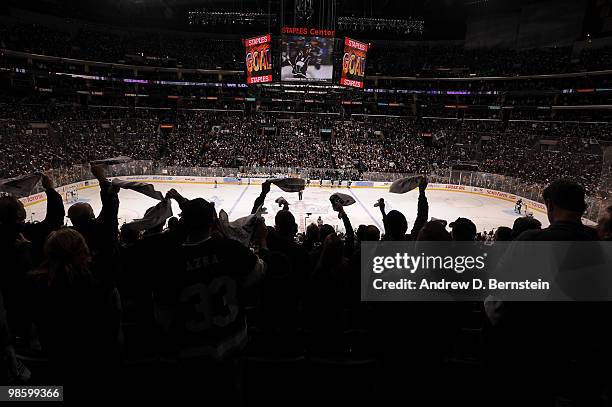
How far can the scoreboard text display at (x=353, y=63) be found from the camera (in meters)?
32.6

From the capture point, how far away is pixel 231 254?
303 centimetres

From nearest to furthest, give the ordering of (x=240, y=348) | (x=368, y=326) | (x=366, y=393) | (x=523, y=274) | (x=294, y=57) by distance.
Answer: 1. (x=523, y=274)
2. (x=240, y=348)
3. (x=366, y=393)
4. (x=368, y=326)
5. (x=294, y=57)

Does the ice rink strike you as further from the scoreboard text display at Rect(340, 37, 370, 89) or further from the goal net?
the goal net

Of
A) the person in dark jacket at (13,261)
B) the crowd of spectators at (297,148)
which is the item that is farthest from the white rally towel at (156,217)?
the crowd of spectators at (297,148)

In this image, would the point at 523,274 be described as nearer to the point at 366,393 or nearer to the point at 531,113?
the point at 366,393

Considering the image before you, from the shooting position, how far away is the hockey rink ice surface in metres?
23.8

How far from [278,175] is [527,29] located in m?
37.5

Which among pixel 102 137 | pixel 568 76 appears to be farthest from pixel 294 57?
pixel 568 76

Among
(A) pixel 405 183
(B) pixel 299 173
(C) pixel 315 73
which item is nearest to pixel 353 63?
(C) pixel 315 73

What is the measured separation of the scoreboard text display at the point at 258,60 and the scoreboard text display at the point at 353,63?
6.75 metres

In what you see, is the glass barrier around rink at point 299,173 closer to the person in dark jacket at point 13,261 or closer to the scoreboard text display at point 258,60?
the scoreboard text display at point 258,60

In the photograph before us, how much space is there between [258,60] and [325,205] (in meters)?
15.5

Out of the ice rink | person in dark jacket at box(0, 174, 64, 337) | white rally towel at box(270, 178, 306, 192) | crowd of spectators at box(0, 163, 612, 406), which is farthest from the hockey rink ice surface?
person in dark jacket at box(0, 174, 64, 337)

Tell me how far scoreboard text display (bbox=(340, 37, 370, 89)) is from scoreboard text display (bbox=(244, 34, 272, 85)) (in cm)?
675
